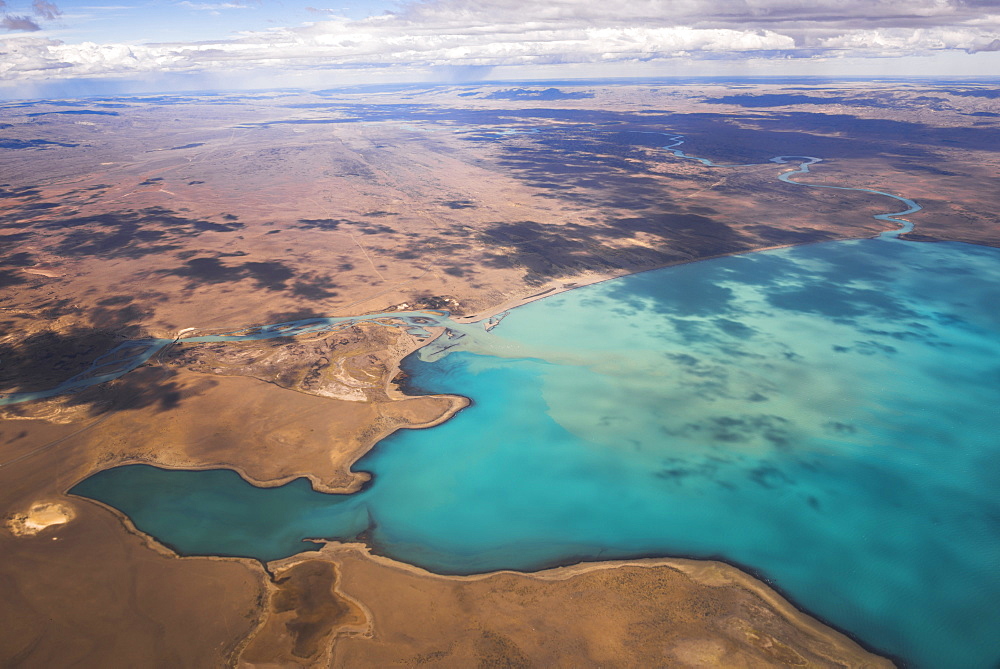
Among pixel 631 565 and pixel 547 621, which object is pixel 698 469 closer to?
pixel 631 565

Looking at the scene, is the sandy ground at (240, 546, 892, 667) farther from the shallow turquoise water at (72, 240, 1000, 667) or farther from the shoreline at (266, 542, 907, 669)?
the shallow turquoise water at (72, 240, 1000, 667)

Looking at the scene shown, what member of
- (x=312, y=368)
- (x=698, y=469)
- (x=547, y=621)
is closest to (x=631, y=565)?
(x=547, y=621)

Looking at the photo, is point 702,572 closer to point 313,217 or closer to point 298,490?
point 298,490

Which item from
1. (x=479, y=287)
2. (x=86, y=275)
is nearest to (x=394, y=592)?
(x=479, y=287)

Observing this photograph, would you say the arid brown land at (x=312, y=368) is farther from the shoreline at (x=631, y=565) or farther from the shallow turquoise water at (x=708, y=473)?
the shallow turquoise water at (x=708, y=473)

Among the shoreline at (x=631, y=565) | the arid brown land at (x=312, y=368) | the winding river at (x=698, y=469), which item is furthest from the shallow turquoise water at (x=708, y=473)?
the arid brown land at (x=312, y=368)

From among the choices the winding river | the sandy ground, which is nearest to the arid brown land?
the sandy ground
